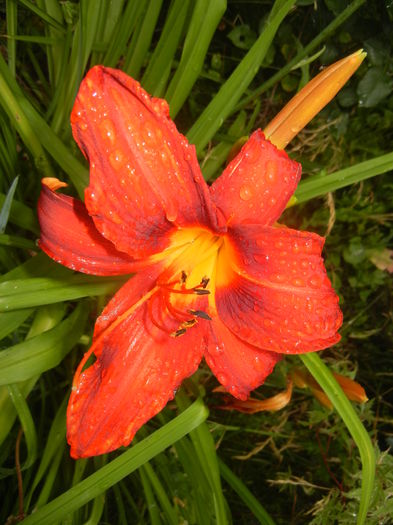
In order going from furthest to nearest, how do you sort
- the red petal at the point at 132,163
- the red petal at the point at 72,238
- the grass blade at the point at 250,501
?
the grass blade at the point at 250,501 → the red petal at the point at 72,238 → the red petal at the point at 132,163

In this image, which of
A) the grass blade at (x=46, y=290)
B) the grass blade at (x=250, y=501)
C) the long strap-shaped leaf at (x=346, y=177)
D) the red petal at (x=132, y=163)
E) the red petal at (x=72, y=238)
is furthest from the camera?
the grass blade at (x=250, y=501)

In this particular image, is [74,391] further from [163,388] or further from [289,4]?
[289,4]

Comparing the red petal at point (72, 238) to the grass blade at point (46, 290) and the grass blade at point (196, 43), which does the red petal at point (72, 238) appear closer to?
the grass blade at point (46, 290)

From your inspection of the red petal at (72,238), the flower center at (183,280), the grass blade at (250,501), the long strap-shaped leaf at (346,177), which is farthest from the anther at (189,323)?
the grass blade at (250,501)

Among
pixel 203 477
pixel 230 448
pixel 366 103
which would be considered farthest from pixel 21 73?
pixel 230 448

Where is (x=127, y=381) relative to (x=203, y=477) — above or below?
above

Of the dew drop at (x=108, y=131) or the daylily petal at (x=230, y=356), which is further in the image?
the daylily petal at (x=230, y=356)
